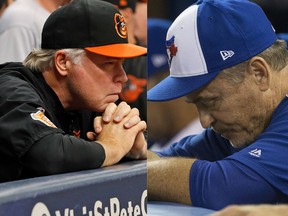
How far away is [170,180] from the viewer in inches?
59.7

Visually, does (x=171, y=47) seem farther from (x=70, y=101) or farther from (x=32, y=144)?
(x=70, y=101)

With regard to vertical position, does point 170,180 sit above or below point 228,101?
below

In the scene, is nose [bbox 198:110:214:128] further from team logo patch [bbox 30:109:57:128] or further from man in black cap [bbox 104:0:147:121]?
man in black cap [bbox 104:0:147:121]

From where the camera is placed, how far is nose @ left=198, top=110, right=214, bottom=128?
160cm

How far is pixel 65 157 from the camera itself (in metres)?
1.57

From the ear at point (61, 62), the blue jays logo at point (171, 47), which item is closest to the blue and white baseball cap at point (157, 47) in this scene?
the blue jays logo at point (171, 47)

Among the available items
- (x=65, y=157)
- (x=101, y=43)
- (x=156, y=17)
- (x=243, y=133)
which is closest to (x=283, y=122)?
(x=243, y=133)

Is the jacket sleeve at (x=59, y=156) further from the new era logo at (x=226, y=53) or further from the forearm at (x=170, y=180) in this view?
the new era logo at (x=226, y=53)

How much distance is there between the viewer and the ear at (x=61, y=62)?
1.99 m

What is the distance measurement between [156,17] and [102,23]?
68cm

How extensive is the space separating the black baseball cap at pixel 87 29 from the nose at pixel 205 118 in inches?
17.6

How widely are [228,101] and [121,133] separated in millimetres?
331

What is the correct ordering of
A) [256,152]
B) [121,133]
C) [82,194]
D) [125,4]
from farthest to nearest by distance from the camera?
[125,4], [121,133], [256,152], [82,194]

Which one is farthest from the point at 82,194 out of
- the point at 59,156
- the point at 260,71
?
the point at 260,71
